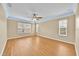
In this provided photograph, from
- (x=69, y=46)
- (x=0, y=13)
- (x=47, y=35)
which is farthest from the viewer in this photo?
(x=47, y=35)

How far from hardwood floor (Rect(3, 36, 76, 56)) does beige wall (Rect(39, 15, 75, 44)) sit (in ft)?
0.28

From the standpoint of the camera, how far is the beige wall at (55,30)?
60.4 inches

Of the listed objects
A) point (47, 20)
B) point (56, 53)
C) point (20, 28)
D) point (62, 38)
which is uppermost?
point (47, 20)

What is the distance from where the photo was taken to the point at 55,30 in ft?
5.51

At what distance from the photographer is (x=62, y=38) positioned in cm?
162

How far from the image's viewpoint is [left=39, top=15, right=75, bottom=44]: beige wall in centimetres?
153

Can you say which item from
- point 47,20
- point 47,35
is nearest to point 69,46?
point 47,35

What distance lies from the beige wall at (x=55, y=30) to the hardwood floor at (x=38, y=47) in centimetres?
9

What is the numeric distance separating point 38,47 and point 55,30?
1.47 feet

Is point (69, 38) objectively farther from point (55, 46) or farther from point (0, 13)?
point (0, 13)

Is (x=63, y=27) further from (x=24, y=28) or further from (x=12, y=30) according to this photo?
(x=12, y=30)

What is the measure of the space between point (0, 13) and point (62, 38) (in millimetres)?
1124

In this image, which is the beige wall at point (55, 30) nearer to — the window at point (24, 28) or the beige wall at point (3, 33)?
the window at point (24, 28)

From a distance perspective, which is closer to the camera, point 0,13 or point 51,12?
point 0,13
